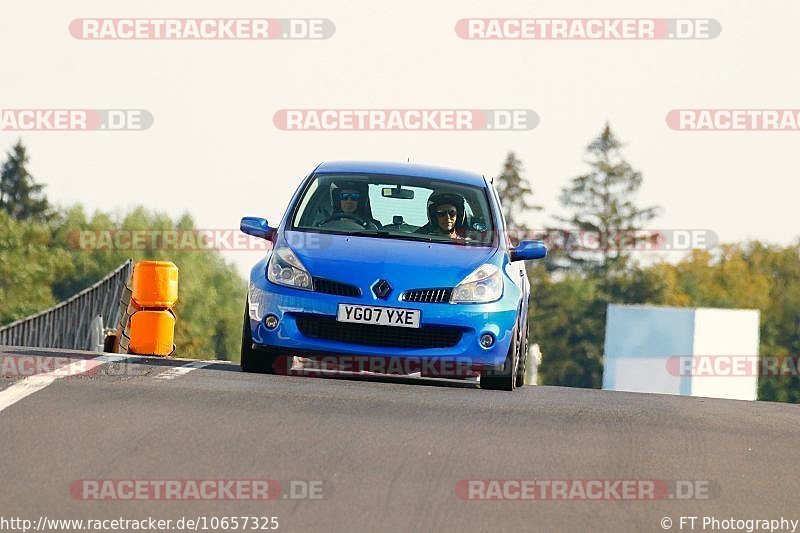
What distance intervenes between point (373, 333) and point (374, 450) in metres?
3.83

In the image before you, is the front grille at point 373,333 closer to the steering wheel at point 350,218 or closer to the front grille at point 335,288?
the front grille at point 335,288

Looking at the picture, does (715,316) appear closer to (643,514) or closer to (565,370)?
(643,514)

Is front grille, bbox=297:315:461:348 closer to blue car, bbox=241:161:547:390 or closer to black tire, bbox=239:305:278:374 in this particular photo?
blue car, bbox=241:161:547:390

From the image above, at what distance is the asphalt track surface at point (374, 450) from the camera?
8008mm

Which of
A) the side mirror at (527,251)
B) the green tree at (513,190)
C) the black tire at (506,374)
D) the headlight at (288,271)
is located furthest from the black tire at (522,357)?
the green tree at (513,190)

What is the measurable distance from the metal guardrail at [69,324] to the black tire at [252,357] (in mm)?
6134

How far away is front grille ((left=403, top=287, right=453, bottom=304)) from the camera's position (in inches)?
522

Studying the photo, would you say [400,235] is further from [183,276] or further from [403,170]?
[183,276]

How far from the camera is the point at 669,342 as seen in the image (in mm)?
50781

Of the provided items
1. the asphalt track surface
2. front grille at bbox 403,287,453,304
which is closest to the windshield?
front grille at bbox 403,287,453,304

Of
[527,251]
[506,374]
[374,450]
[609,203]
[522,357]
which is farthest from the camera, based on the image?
[609,203]

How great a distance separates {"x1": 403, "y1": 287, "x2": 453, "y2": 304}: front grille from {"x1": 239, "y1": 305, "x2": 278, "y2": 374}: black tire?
1194 mm

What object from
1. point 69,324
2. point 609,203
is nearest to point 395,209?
point 69,324

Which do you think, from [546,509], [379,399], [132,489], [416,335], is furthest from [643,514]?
[416,335]
